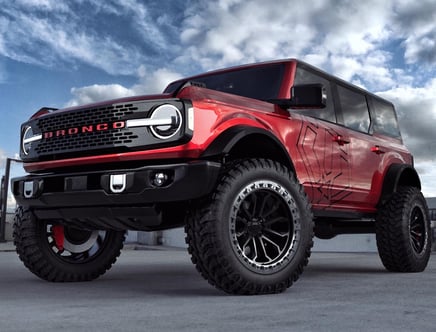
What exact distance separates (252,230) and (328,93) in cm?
243

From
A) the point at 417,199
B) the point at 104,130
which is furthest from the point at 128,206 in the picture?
the point at 417,199

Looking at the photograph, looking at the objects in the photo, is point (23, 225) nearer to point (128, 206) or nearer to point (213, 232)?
point (128, 206)

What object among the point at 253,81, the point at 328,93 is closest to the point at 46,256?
the point at 253,81

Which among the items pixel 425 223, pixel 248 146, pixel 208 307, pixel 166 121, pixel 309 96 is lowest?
pixel 208 307

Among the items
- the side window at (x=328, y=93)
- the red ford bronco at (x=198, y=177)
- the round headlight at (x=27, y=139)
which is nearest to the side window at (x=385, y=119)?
the side window at (x=328, y=93)

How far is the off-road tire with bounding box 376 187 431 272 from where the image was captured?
6547mm

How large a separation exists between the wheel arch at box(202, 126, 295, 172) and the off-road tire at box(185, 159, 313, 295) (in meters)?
0.17

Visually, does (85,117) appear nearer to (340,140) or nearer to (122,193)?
(122,193)

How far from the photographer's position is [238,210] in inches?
165

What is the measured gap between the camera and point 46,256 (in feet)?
17.4

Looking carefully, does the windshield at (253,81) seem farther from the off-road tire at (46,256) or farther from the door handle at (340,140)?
the off-road tire at (46,256)

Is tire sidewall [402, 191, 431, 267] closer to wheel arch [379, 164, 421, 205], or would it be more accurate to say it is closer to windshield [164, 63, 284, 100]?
wheel arch [379, 164, 421, 205]

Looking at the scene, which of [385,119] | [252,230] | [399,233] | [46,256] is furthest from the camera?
[385,119]

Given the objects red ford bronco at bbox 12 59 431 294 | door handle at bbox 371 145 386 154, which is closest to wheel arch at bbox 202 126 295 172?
red ford bronco at bbox 12 59 431 294
